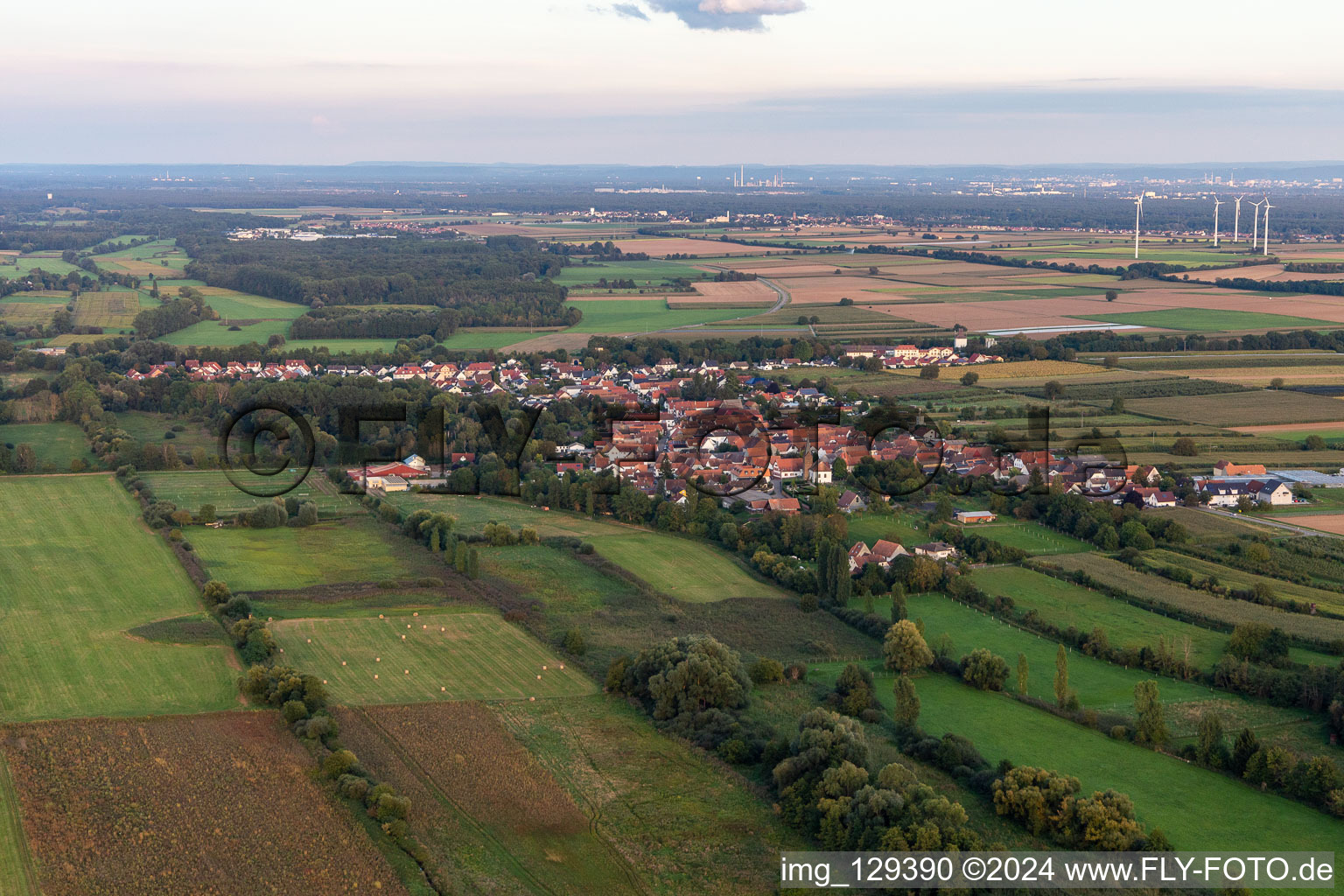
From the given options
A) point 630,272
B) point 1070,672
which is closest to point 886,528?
point 1070,672

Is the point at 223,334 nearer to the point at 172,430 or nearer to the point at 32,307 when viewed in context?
the point at 32,307

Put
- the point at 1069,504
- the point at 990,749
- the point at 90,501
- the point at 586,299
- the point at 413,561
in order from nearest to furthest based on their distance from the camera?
1. the point at 990,749
2. the point at 413,561
3. the point at 1069,504
4. the point at 90,501
5. the point at 586,299

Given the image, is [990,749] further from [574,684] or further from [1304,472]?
[1304,472]

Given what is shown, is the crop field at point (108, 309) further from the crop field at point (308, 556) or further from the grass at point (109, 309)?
the crop field at point (308, 556)

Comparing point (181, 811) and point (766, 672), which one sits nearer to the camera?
point (181, 811)

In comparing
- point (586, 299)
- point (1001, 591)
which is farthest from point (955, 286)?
point (1001, 591)

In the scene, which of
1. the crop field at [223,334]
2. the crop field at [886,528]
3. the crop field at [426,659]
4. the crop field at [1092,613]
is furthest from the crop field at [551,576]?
Answer: the crop field at [223,334]
